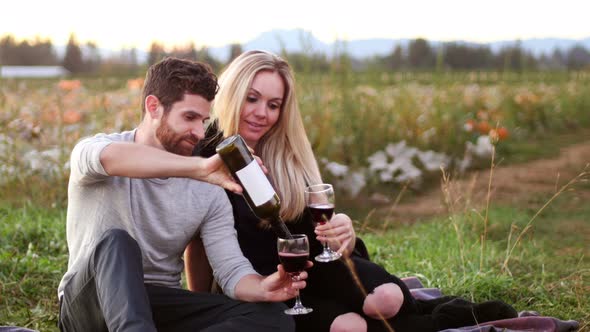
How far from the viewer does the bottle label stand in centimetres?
247

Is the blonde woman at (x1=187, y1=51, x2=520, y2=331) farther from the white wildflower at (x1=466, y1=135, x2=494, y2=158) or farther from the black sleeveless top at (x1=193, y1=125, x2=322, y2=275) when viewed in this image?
the white wildflower at (x1=466, y1=135, x2=494, y2=158)

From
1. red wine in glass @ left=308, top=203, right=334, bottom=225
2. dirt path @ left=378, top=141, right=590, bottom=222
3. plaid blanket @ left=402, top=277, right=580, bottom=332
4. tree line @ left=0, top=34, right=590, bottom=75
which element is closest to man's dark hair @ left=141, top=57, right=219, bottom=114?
red wine in glass @ left=308, top=203, right=334, bottom=225

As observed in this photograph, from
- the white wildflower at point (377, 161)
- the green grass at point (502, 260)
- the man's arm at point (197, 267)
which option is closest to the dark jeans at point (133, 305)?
the man's arm at point (197, 267)

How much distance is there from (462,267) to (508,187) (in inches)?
149

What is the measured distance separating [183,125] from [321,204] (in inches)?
26.2

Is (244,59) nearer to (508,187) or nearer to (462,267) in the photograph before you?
(462,267)

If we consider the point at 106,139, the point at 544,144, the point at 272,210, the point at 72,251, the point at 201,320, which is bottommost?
the point at 544,144

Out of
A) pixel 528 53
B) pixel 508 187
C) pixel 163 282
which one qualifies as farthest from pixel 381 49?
pixel 163 282

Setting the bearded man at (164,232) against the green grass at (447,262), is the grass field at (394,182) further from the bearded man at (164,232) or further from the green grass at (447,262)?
the bearded man at (164,232)

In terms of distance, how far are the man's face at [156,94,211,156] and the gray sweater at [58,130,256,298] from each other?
20 cm

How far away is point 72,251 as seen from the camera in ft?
9.93

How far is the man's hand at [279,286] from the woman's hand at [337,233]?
0.30 m

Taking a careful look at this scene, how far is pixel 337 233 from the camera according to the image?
10.6 feet

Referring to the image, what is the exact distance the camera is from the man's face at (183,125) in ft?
9.56
